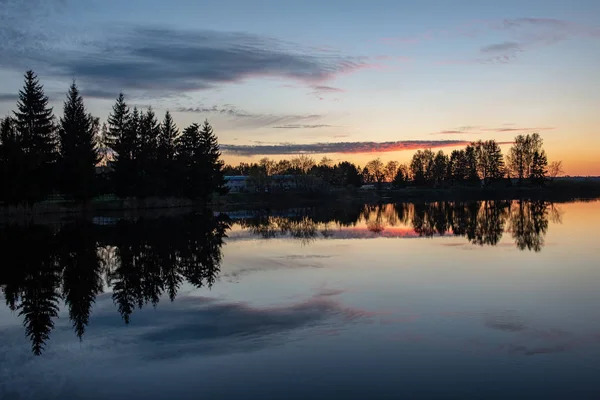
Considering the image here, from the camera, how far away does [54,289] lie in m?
14.6

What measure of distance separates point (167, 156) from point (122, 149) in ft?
28.5

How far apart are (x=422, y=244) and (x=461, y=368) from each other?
16.6 meters

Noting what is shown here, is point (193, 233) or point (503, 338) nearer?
point (503, 338)

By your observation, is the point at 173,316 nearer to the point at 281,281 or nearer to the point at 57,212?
the point at 281,281

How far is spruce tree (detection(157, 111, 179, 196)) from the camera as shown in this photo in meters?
63.8

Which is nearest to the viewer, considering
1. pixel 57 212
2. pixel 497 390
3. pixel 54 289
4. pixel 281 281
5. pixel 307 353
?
pixel 497 390

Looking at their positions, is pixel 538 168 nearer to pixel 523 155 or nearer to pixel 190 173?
pixel 523 155

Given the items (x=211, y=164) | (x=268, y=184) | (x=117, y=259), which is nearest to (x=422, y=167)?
(x=268, y=184)

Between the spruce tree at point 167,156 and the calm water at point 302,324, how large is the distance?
42418 millimetres

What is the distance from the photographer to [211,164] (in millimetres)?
71125

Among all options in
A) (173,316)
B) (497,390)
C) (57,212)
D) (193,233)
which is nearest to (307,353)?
(497,390)

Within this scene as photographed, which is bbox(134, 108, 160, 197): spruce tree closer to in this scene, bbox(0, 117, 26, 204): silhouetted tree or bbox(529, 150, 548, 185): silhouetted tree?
bbox(0, 117, 26, 204): silhouetted tree

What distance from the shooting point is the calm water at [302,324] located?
7.51 meters

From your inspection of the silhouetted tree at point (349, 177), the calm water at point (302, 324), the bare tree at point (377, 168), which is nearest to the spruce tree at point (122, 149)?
the calm water at point (302, 324)
